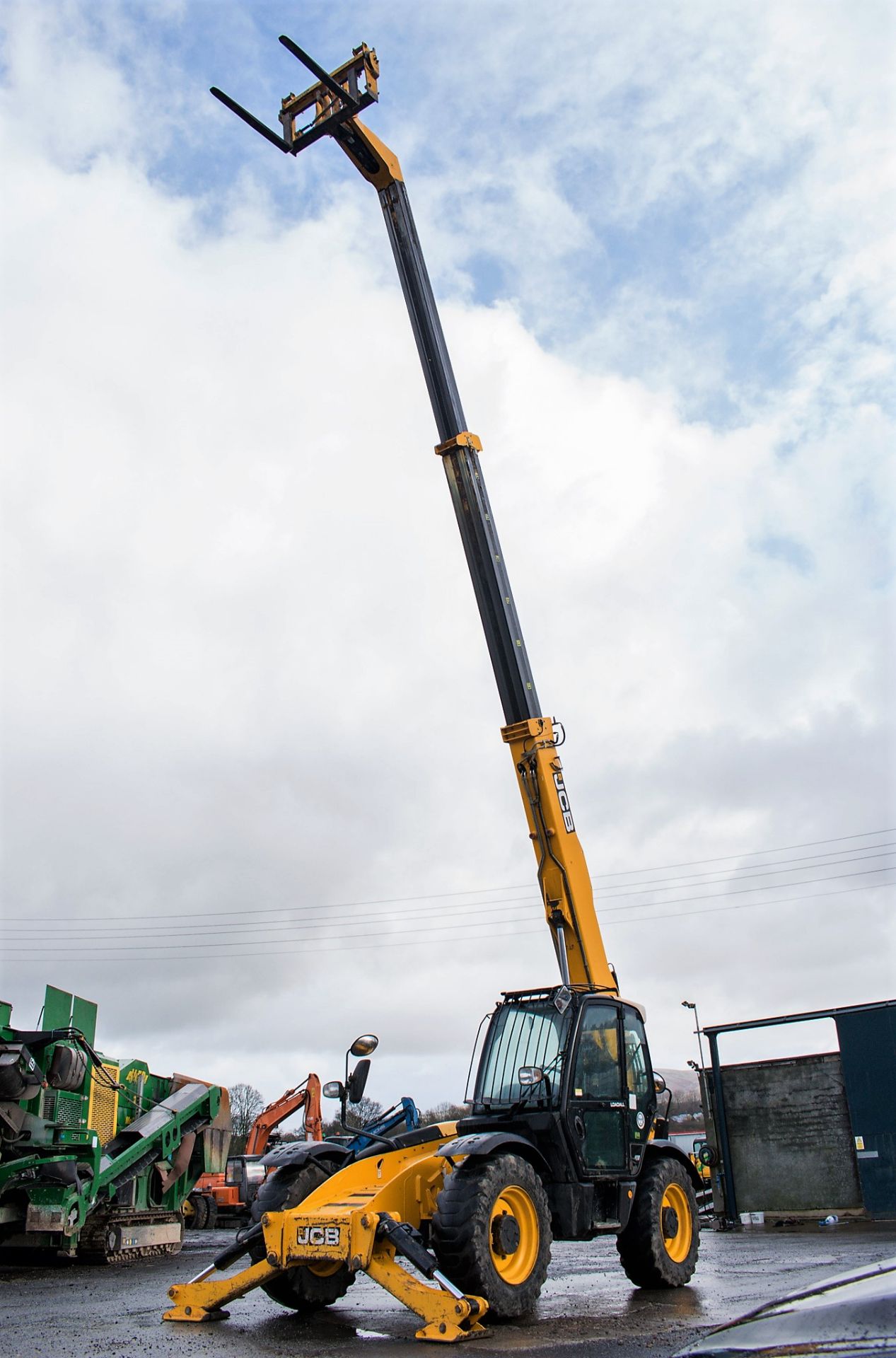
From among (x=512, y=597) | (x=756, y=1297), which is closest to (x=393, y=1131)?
(x=756, y=1297)

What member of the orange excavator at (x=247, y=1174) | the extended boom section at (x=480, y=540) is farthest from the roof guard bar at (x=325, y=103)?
the orange excavator at (x=247, y=1174)

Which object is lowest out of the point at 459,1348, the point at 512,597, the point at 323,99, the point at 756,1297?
the point at 756,1297

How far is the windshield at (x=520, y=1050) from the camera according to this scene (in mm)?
8547

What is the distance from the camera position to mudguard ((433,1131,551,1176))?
7172 millimetres

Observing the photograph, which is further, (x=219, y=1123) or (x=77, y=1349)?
(x=219, y=1123)

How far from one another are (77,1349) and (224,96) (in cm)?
1225

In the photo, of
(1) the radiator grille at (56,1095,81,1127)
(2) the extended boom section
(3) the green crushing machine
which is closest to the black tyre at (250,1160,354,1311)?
(2) the extended boom section

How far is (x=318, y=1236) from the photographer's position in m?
6.94

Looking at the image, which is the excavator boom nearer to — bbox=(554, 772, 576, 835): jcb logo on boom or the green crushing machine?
the green crushing machine

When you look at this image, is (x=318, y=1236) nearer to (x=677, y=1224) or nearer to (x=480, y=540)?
(x=677, y=1224)

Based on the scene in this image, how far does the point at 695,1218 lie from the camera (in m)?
9.44

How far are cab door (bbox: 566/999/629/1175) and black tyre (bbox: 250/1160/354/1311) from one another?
1.99 metres

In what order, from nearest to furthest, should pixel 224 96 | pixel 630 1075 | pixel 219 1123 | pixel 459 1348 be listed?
pixel 459 1348
pixel 630 1075
pixel 224 96
pixel 219 1123

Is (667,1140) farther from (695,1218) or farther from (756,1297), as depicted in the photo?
(756,1297)
